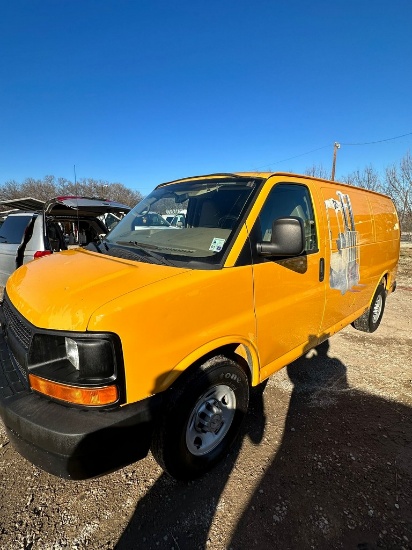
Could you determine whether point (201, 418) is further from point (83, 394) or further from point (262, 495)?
point (83, 394)

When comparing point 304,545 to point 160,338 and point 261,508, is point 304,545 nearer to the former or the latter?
point 261,508

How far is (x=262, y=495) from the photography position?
2.12 metres

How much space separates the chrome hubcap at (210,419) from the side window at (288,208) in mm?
1304

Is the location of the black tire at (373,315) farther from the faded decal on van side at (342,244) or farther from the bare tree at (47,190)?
the bare tree at (47,190)

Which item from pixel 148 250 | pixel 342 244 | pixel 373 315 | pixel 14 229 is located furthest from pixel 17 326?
pixel 373 315


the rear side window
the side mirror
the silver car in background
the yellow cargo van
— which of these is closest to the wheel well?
the yellow cargo van

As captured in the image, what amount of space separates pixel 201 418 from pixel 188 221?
1.74 metres

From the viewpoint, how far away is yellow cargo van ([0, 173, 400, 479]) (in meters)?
1.66

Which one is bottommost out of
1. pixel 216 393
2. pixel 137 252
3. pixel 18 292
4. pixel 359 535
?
pixel 359 535

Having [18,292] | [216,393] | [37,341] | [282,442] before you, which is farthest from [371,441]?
[18,292]

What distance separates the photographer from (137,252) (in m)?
2.47

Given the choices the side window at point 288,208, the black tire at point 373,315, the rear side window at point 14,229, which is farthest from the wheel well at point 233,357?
the rear side window at point 14,229

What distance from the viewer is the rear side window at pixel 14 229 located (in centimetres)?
575

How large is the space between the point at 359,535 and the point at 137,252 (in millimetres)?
2449
